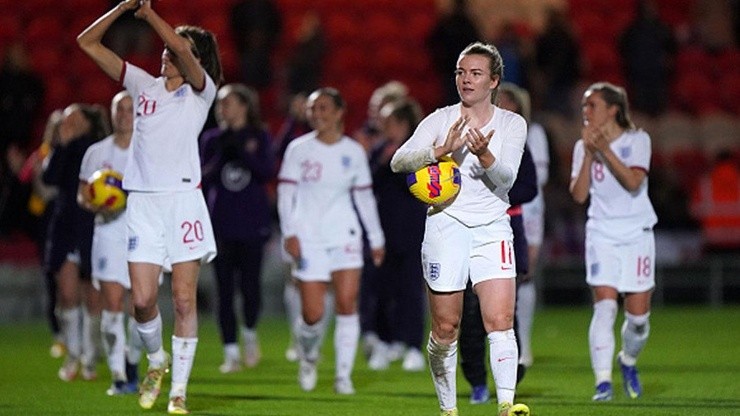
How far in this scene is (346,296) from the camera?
11578mm

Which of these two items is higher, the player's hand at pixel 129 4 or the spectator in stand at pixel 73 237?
the player's hand at pixel 129 4

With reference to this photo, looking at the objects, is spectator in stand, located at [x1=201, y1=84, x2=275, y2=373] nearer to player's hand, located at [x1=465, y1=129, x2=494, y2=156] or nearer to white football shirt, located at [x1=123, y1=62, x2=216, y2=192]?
white football shirt, located at [x1=123, y1=62, x2=216, y2=192]

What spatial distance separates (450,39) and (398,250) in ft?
27.9

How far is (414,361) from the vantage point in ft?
44.6

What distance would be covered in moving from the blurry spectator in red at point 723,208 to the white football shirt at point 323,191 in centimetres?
1008

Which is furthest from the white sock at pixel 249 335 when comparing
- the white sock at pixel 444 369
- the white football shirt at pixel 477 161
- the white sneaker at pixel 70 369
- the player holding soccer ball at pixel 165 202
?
the white football shirt at pixel 477 161

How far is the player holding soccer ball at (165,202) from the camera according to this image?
9734 mm

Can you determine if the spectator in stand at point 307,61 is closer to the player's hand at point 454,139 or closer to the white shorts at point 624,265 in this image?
the white shorts at point 624,265

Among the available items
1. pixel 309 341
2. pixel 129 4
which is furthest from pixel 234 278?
pixel 129 4

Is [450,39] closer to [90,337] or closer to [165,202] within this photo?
[90,337]

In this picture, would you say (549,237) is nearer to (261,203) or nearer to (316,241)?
(261,203)

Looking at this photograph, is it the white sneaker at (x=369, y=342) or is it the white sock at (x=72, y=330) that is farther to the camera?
the white sneaker at (x=369, y=342)

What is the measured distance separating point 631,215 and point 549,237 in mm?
10205

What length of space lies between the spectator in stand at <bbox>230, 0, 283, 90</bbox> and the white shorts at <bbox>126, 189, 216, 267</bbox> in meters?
12.0
